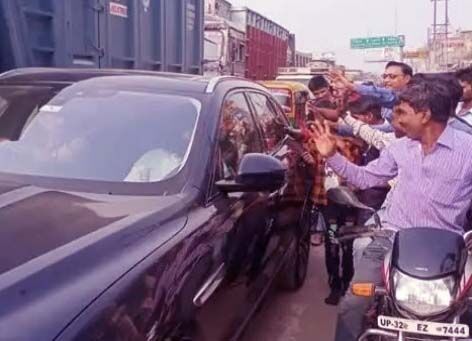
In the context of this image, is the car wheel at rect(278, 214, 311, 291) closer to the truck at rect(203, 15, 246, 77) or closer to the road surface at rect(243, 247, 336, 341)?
the road surface at rect(243, 247, 336, 341)

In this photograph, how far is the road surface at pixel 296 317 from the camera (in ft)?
14.6

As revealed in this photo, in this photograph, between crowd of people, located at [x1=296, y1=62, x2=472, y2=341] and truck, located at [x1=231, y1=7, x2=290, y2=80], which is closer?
crowd of people, located at [x1=296, y1=62, x2=472, y2=341]

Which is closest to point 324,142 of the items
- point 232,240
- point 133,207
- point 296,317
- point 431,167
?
point 431,167

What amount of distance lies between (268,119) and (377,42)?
51.1 meters

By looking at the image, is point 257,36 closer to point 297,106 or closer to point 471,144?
point 297,106

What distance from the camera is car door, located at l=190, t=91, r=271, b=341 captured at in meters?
2.68

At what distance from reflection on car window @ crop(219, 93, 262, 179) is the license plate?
118 cm

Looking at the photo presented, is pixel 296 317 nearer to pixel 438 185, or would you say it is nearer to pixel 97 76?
pixel 438 185

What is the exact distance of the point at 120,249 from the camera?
2.10 m

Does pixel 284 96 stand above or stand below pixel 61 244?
above

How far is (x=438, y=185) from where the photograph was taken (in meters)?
2.91

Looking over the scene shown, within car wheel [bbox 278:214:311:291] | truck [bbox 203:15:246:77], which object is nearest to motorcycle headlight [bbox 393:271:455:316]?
car wheel [bbox 278:214:311:291]

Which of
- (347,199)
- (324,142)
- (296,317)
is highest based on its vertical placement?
(324,142)

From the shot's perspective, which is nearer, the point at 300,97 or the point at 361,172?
the point at 361,172
